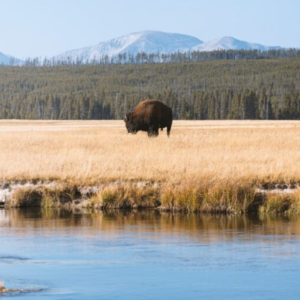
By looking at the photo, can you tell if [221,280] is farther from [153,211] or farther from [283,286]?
[153,211]

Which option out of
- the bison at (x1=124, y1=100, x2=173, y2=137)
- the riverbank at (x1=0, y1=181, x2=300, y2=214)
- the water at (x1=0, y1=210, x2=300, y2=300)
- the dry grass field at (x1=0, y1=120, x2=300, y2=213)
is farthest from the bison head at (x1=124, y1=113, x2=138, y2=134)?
the water at (x1=0, y1=210, x2=300, y2=300)

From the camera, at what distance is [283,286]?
1077 cm

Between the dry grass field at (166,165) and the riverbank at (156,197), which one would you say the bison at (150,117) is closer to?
the dry grass field at (166,165)

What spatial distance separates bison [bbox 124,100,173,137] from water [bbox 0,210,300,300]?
21.5 meters

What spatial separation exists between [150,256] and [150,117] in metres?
26.5

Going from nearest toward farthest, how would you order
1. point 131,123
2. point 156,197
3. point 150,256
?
1. point 150,256
2. point 156,197
3. point 131,123

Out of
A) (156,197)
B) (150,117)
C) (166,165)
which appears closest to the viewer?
(156,197)

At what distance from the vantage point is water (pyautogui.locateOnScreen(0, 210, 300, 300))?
10.7 m

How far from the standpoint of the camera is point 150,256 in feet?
42.3

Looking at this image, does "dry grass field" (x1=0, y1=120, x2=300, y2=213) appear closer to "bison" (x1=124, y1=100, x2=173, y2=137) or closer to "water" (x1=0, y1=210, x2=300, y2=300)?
"water" (x1=0, y1=210, x2=300, y2=300)

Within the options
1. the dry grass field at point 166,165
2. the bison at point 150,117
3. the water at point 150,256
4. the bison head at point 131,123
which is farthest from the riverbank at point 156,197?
the bison head at point 131,123

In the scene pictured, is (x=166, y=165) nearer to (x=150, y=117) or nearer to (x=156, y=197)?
(x=156, y=197)

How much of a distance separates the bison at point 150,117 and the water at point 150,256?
70.5 feet

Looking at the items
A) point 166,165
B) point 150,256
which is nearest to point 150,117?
point 166,165
